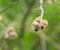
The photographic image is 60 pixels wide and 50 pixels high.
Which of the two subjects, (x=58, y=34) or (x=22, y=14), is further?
(x=58, y=34)

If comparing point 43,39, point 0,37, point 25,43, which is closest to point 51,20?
point 43,39

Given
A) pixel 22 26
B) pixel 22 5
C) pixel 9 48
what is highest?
pixel 22 5

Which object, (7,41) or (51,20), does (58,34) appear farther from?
(7,41)

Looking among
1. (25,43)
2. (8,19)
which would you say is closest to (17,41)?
(25,43)

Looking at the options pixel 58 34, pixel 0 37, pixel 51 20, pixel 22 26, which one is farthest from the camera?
pixel 58 34

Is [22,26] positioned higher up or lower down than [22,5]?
lower down

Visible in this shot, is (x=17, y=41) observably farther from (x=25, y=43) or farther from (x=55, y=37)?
(x=55, y=37)

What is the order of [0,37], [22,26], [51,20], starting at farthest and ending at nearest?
[51,20] → [22,26] → [0,37]
